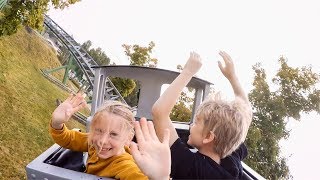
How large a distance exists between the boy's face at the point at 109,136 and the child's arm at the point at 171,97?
0.26 m

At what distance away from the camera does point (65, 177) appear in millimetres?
2059

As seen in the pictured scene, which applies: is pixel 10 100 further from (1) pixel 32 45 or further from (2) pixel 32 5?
(1) pixel 32 45

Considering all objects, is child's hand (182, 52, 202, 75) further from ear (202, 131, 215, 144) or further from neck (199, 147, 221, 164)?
neck (199, 147, 221, 164)

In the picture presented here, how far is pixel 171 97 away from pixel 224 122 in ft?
1.31

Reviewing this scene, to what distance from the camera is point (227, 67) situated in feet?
11.4

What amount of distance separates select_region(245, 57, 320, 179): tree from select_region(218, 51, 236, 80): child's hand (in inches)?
695

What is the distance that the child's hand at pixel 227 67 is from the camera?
345 centimetres

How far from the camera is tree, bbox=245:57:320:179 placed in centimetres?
2069

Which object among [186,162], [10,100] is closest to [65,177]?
[186,162]

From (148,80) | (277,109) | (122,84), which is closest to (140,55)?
(122,84)

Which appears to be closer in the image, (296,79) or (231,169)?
(231,169)

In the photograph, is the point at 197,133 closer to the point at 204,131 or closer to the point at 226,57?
the point at 204,131

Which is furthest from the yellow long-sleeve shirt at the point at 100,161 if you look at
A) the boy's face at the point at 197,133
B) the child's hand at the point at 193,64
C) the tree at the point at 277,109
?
the tree at the point at 277,109

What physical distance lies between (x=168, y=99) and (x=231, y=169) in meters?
0.75
